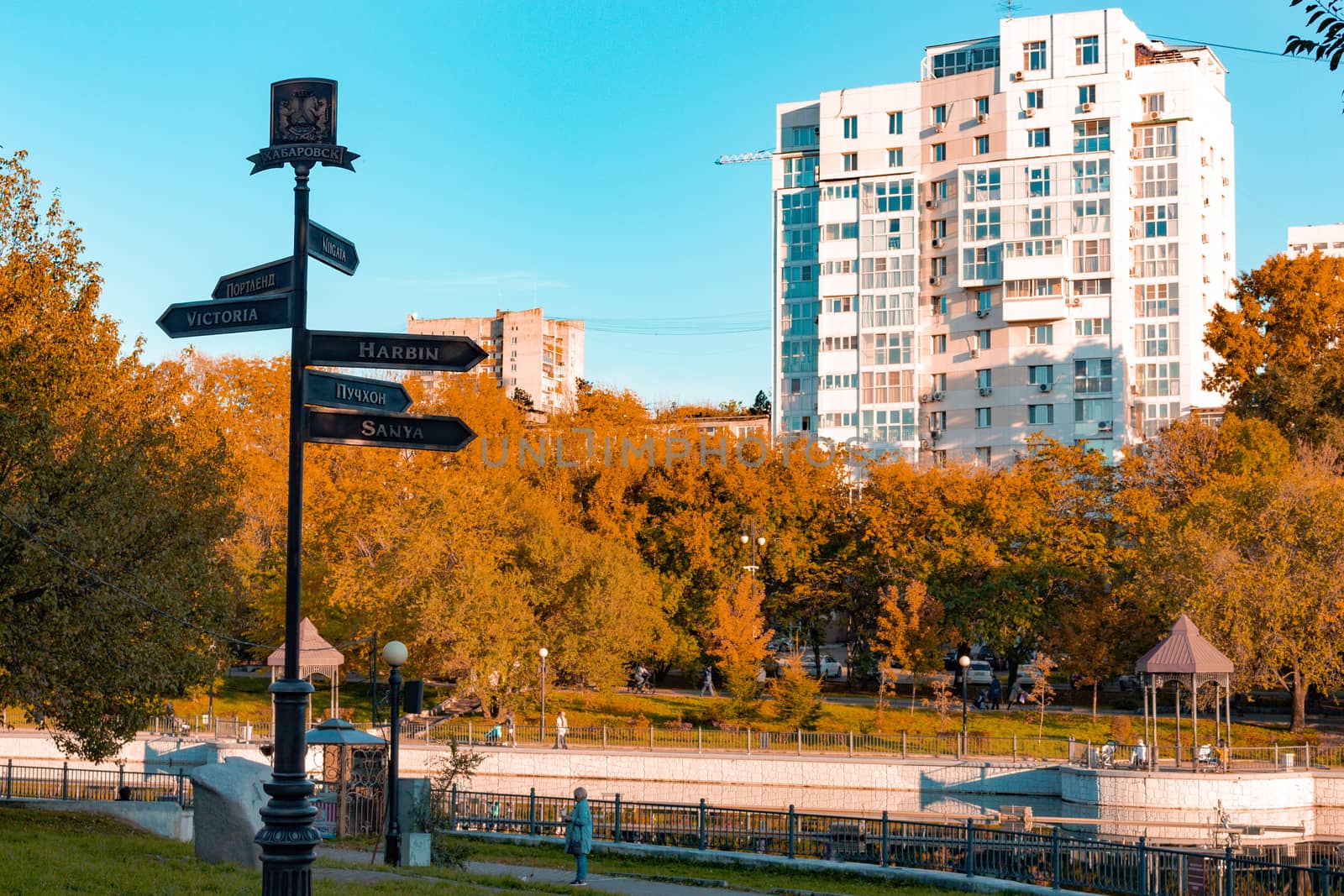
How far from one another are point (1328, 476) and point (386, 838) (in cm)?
4197

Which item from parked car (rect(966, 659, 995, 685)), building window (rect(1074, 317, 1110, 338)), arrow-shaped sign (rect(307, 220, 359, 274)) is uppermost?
building window (rect(1074, 317, 1110, 338))

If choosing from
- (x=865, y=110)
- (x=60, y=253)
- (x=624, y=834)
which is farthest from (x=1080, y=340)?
(x=60, y=253)

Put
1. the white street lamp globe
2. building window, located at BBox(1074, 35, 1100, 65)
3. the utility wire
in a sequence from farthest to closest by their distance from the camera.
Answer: building window, located at BBox(1074, 35, 1100, 65) < the white street lamp globe < the utility wire

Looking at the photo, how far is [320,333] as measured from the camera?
10.3m

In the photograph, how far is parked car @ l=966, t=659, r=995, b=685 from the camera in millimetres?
61312

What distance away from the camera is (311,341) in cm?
1024

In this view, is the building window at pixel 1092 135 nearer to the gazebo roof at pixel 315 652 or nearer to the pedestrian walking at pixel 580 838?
the gazebo roof at pixel 315 652

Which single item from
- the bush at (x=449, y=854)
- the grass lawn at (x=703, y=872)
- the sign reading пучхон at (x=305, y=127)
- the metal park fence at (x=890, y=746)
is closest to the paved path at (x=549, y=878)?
the bush at (x=449, y=854)

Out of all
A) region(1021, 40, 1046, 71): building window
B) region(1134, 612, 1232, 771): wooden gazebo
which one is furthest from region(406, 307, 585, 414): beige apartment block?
region(1134, 612, 1232, 771): wooden gazebo

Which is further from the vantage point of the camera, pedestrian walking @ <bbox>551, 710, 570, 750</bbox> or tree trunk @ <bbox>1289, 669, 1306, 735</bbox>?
tree trunk @ <bbox>1289, 669, 1306, 735</bbox>

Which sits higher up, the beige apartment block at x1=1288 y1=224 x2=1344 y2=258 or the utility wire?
the beige apartment block at x1=1288 y1=224 x2=1344 y2=258

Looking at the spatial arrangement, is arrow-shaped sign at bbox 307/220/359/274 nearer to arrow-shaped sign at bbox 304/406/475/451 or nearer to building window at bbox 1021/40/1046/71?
arrow-shaped sign at bbox 304/406/475/451

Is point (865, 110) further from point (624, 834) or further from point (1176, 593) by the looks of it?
point (624, 834)

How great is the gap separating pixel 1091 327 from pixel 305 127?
76016mm
